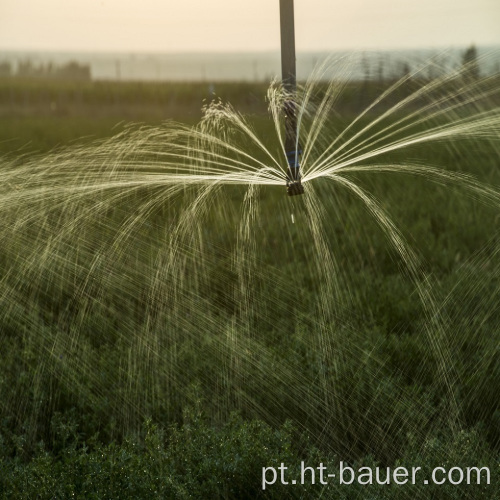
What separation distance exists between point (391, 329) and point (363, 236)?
7.37ft

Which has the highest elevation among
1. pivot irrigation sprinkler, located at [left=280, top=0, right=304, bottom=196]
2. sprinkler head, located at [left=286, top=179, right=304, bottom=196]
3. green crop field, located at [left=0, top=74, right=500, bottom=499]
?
pivot irrigation sprinkler, located at [left=280, top=0, right=304, bottom=196]

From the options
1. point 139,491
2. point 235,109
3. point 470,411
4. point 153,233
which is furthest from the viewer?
point 153,233

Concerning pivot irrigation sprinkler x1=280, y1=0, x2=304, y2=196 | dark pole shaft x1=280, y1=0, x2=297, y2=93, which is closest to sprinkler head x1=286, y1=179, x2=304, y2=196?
pivot irrigation sprinkler x1=280, y1=0, x2=304, y2=196

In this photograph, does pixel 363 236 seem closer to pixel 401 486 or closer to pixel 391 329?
pixel 391 329

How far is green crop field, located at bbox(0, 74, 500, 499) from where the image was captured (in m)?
2.96

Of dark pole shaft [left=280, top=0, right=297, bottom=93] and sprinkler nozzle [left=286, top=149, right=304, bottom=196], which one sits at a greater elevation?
dark pole shaft [left=280, top=0, right=297, bottom=93]

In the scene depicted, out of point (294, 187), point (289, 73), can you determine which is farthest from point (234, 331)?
point (289, 73)

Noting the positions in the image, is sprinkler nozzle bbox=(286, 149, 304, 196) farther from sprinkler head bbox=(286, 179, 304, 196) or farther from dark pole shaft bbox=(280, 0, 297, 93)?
dark pole shaft bbox=(280, 0, 297, 93)

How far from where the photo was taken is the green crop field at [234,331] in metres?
2.96

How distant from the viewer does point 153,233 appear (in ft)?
20.9

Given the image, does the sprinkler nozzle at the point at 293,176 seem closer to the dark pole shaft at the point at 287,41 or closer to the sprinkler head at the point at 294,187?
the sprinkler head at the point at 294,187

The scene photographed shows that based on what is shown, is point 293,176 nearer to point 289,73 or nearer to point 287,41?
point 289,73

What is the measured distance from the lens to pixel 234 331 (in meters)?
4.61

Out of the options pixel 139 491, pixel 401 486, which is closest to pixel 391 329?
pixel 401 486
